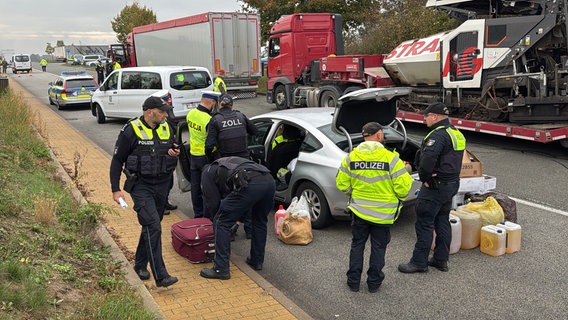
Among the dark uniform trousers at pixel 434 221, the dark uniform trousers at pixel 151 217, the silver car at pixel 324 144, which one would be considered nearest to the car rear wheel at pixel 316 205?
the silver car at pixel 324 144

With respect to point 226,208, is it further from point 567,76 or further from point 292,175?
point 567,76

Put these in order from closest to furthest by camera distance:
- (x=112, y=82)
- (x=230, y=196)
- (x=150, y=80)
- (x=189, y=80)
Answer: (x=230, y=196) < (x=189, y=80) < (x=150, y=80) < (x=112, y=82)

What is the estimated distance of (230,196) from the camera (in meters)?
4.80

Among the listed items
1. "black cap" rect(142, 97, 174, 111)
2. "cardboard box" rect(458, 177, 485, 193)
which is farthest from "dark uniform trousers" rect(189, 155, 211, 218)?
"cardboard box" rect(458, 177, 485, 193)

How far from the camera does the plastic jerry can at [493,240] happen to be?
17.8 ft

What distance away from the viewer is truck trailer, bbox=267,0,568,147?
10.5m

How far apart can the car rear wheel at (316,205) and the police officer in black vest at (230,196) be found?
1.25 metres

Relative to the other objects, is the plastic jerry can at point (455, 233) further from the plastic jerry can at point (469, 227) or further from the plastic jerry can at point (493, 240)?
the plastic jerry can at point (493, 240)

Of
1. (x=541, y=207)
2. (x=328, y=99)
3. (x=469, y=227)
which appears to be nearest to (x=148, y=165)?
(x=469, y=227)

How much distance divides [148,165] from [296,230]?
81.6 inches

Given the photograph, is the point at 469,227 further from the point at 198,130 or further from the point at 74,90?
the point at 74,90

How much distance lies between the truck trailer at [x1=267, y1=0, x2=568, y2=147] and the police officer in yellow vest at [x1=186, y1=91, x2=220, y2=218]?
7.06 m

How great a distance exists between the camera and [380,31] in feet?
76.3

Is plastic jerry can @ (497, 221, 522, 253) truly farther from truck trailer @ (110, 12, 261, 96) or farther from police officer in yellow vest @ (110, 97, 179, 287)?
truck trailer @ (110, 12, 261, 96)
